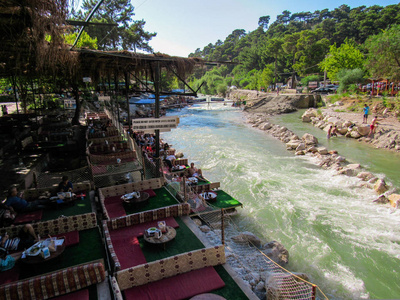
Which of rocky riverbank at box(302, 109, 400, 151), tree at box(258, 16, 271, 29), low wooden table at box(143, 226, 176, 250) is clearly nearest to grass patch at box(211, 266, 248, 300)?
low wooden table at box(143, 226, 176, 250)

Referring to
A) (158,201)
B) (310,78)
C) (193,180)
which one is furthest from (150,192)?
(310,78)

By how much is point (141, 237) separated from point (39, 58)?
590 centimetres

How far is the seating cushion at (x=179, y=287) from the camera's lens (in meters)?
5.49

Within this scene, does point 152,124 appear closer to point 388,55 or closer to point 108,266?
point 108,266

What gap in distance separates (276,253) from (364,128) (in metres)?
20.3

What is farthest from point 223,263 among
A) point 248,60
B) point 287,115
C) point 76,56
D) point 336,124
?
point 248,60

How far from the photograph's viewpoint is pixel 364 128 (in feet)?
78.8

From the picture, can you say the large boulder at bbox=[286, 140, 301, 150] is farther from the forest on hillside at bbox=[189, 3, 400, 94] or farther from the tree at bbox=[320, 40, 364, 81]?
the tree at bbox=[320, 40, 364, 81]

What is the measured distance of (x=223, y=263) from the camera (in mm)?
6492

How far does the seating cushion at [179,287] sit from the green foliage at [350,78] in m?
37.3

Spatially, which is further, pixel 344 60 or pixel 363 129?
pixel 344 60

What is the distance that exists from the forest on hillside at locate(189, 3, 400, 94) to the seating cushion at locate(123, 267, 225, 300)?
732 centimetres

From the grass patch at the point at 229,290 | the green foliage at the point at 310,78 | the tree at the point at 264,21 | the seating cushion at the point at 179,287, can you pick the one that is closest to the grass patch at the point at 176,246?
the seating cushion at the point at 179,287

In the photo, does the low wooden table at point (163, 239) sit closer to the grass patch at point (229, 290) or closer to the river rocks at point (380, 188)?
the grass patch at point (229, 290)
